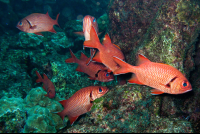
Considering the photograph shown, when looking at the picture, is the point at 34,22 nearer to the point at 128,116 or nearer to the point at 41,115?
the point at 41,115

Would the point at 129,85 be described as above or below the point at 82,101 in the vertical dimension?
above

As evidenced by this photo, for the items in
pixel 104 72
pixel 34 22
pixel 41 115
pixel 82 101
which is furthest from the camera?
pixel 34 22

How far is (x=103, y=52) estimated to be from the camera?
9.45ft

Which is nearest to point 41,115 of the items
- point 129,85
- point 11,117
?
point 11,117

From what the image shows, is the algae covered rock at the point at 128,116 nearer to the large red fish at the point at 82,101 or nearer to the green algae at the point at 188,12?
the large red fish at the point at 82,101

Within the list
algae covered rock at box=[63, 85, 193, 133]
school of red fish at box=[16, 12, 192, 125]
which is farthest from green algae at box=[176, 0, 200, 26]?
algae covered rock at box=[63, 85, 193, 133]

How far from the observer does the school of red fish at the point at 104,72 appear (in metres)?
1.91

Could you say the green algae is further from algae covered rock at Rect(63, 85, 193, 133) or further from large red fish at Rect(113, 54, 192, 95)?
algae covered rock at Rect(63, 85, 193, 133)

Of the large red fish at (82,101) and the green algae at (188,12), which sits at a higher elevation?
the green algae at (188,12)

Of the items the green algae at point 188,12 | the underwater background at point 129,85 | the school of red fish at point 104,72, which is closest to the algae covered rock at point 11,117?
the underwater background at point 129,85

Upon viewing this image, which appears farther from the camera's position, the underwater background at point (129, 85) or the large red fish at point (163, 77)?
the underwater background at point (129, 85)

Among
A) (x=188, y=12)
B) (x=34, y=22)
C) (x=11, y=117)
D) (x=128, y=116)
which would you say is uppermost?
(x=188, y=12)

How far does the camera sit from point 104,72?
11.5 feet

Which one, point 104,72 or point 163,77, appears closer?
point 163,77
